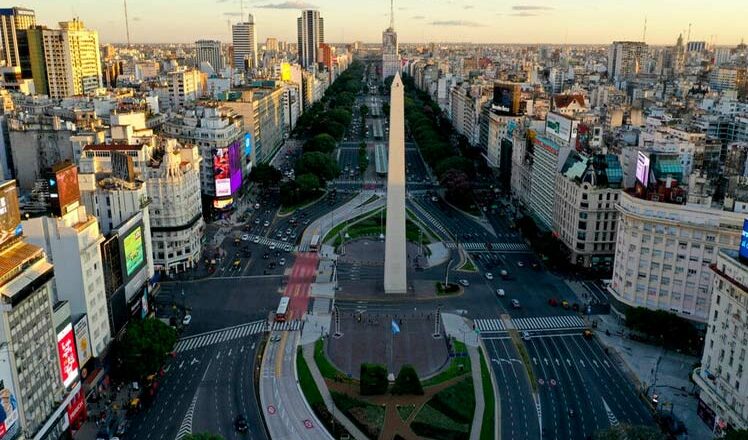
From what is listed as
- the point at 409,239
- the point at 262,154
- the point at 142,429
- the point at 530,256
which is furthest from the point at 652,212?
the point at 262,154

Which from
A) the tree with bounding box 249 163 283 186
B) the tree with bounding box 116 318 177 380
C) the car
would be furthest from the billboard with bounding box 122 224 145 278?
the tree with bounding box 249 163 283 186

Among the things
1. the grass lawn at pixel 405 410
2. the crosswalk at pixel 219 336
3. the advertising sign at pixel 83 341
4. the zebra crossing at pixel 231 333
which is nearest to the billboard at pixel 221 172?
the zebra crossing at pixel 231 333

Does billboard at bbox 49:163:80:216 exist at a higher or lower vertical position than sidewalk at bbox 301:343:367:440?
higher

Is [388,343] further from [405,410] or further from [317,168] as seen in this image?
[317,168]

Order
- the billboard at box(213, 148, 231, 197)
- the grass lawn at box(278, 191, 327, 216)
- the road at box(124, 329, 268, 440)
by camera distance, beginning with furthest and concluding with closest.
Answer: the grass lawn at box(278, 191, 327, 216)
the billboard at box(213, 148, 231, 197)
the road at box(124, 329, 268, 440)

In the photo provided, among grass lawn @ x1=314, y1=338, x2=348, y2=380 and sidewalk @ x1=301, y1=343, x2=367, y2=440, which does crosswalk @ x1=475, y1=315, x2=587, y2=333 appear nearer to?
grass lawn @ x1=314, y1=338, x2=348, y2=380

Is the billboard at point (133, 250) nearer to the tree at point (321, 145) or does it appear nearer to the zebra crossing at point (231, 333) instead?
the zebra crossing at point (231, 333)

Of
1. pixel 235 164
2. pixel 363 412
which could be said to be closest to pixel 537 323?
pixel 363 412

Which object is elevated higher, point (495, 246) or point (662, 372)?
point (495, 246)
